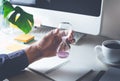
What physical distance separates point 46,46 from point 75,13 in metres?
0.20

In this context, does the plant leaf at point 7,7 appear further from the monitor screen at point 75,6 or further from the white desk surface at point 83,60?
the white desk surface at point 83,60

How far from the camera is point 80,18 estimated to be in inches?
36.9

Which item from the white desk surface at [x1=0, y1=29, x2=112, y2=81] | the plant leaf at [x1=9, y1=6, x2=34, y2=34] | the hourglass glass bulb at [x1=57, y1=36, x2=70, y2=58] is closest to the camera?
the white desk surface at [x1=0, y1=29, x2=112, y2=81]

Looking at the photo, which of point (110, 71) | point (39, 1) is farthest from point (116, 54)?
point (39, 1)

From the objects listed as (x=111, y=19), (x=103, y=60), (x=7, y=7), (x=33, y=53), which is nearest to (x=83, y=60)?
(x=103, y=60)

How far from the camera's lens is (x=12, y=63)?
2.61 ft

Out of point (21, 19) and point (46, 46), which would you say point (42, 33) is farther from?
point (46, 46)

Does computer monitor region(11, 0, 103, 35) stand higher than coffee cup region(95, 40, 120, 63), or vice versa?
computer monitor region(11, 0, 103, 35)

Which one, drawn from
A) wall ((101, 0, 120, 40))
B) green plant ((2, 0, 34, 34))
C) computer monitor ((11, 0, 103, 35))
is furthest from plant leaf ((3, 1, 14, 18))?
wall ((101, 0, 120, 40))

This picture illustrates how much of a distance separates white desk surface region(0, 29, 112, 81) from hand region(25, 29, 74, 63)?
0.07 meters

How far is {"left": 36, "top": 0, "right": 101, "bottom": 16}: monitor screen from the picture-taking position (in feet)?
2.89

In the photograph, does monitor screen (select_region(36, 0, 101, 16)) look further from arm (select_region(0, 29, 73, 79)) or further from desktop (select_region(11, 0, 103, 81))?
arm (select_region(0, 29, 73, 79))

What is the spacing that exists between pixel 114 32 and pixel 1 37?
0.57m

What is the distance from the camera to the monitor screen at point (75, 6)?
88cm
